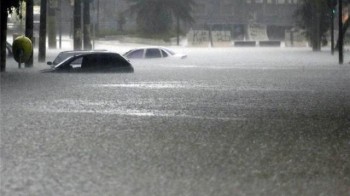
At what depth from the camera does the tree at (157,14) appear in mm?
110000

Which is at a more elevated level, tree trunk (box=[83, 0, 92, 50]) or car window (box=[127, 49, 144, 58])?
tree trunk (box=[83, 0, 92, 50])

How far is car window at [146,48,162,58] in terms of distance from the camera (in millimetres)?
52797

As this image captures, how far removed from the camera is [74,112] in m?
19.0

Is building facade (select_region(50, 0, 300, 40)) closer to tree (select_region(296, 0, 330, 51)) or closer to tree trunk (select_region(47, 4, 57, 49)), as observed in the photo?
tree (select_region(296, 0, 330, 51))

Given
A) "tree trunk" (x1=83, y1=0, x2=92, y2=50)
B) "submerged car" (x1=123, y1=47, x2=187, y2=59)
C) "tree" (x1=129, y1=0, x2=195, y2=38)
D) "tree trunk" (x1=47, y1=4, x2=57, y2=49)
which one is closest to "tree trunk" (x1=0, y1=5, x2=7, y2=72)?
"submerged car" (x1=123, y1=47, x2=187, y2=59)

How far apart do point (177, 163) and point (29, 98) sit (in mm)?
12511

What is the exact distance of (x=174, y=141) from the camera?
13.8 meters

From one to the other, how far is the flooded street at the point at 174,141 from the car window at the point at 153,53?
25033 mm

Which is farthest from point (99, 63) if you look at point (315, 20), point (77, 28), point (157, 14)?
point (157, 14)

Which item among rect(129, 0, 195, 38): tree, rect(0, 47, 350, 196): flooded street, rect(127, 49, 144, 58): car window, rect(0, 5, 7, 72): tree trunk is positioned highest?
rect(129, 0, 195, 38): tree

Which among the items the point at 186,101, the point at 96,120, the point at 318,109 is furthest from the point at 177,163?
the point at 186,101

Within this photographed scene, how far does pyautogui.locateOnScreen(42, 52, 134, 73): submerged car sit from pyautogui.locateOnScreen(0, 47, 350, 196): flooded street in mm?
10677

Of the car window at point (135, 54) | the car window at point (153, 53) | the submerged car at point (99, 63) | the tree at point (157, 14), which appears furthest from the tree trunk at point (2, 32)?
the tree at point (157, 14)

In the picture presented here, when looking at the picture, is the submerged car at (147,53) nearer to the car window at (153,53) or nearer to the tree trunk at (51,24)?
the car window at (153,53)
